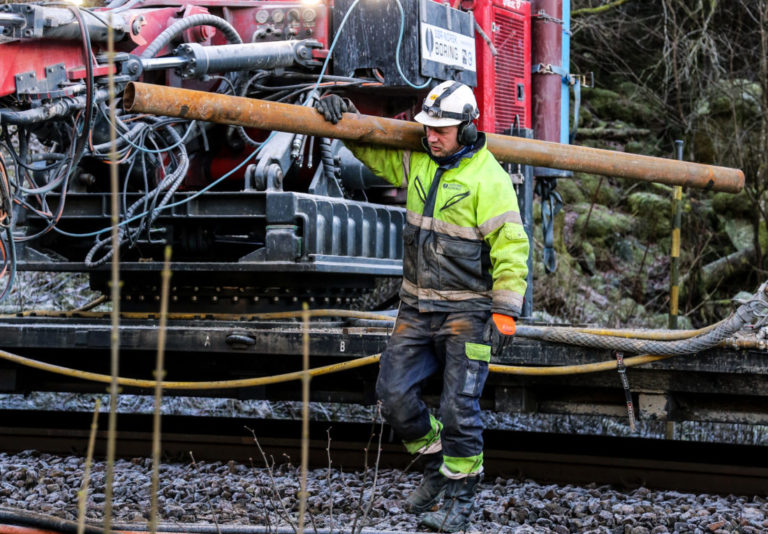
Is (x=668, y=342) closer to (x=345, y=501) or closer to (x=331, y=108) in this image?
(x=345, y=501)

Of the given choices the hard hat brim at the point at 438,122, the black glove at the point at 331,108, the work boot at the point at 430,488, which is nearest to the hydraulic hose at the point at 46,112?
the black glove at the point at 331,108

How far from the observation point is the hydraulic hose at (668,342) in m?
4.69

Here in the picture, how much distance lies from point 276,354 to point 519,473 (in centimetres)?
163

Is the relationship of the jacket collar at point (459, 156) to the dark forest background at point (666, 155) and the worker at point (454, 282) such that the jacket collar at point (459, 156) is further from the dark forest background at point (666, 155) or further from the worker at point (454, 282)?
the dark forest background at point (666, 155)

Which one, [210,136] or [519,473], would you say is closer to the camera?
[519,473]

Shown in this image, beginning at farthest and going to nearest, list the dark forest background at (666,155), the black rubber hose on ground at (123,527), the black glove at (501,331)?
the dark forest background at (666,155) < the black glove at (501,331) < the black rubber hose on ground at (123,527)

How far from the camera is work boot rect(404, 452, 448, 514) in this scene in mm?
4918

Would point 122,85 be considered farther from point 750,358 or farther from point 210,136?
point 750,358

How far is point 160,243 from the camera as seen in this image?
21.0 feet

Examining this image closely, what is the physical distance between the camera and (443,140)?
15.4 feet

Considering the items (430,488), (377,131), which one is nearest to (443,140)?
(377,131)

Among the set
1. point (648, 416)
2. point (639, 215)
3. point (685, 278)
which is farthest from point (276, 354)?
point (639, 215)

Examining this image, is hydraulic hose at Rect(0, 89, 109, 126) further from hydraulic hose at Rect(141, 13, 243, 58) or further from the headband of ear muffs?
the headband of ear muffs

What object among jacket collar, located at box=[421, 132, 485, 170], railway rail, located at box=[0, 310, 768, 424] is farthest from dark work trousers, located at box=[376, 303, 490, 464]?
jacket collar, located at box=[421, 132, 485, 170]
